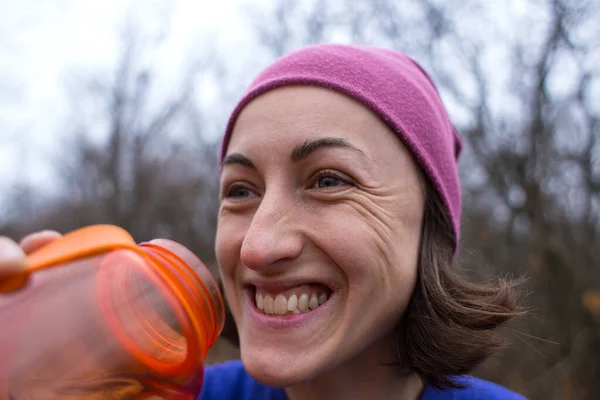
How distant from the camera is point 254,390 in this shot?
1.78 meters

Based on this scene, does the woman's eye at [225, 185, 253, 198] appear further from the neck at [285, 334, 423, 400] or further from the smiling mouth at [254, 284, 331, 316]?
the neck at [285, 334, 423, 400]

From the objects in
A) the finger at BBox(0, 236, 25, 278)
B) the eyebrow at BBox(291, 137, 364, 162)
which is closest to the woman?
the eyebrow at BBox(291, 137, 364, 162)

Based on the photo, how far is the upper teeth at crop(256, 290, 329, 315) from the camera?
1.33 meters

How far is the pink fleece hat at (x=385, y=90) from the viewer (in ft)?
4.72

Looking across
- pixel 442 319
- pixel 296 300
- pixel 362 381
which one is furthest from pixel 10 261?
pixel 442 319

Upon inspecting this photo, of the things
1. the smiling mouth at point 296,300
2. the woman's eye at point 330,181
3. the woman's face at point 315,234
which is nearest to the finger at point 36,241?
the woman's face at point 315,234

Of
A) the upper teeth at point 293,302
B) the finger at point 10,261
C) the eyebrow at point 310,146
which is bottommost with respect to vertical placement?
the upper teeth at point 293,302

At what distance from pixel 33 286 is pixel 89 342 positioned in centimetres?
17

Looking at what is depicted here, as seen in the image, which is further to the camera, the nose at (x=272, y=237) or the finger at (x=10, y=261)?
the nose at (x=272, y=237)

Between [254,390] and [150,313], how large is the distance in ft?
3.01

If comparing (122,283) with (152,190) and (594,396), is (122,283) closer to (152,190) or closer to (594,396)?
(594,396)

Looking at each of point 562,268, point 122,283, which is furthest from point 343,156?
point 562,268

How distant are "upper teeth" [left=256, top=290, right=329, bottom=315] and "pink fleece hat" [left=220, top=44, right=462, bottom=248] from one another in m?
0.54

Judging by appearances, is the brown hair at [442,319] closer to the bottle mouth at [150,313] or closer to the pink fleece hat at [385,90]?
the pink fleece hat at [385,90]
